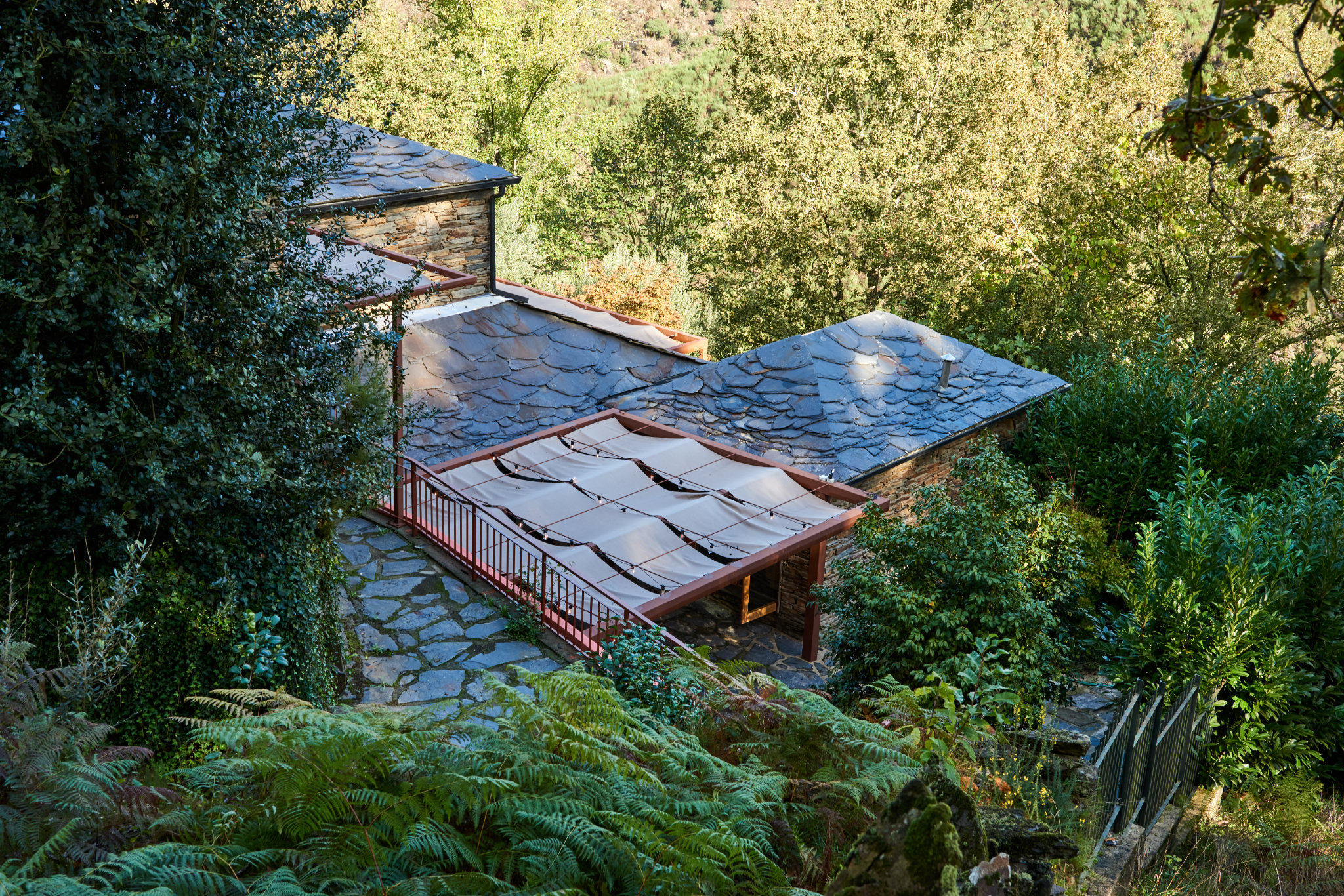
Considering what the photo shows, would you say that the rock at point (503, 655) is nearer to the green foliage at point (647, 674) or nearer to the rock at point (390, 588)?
the green foliage at point (647, 674)

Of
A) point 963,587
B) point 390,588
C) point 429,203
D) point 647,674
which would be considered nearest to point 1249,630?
point 963,587

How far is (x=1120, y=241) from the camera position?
76.9 feet

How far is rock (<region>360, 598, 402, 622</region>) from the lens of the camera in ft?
33.7

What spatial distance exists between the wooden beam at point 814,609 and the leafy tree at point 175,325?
701cm

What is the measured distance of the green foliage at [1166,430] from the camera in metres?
13.6

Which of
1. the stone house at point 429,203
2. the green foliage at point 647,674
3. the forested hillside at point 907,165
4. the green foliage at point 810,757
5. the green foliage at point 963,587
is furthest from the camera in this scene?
the forested hillside at point 907,165

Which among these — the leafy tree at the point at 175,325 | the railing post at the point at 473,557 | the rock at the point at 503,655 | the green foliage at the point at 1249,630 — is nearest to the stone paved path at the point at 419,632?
the rock at the point at 503,655

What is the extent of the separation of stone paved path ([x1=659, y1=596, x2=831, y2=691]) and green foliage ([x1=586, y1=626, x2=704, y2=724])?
4.39 metres

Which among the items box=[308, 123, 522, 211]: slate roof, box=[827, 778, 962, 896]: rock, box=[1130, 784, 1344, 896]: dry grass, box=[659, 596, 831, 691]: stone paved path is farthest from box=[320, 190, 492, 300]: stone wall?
box=[827, 778, 962, 896]: rock

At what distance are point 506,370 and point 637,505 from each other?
409 centimetres

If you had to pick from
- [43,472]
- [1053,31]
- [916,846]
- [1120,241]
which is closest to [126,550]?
[43,472]

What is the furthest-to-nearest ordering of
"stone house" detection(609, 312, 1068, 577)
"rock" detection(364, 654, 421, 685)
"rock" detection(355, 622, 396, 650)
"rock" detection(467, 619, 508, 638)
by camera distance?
"stone house" detection(609, 312, 1068, 577) → "rock" detection(467, 619, 508, 638) → "rock" detection(355, 622, 396, 650) → "rock" detection(364, 654, 421, 685)

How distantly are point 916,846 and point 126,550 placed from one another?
5514mm

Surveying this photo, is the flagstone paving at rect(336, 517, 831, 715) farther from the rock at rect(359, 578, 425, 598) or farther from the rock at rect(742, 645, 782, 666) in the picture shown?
the rock at rect(742, 645, 782, 666)
